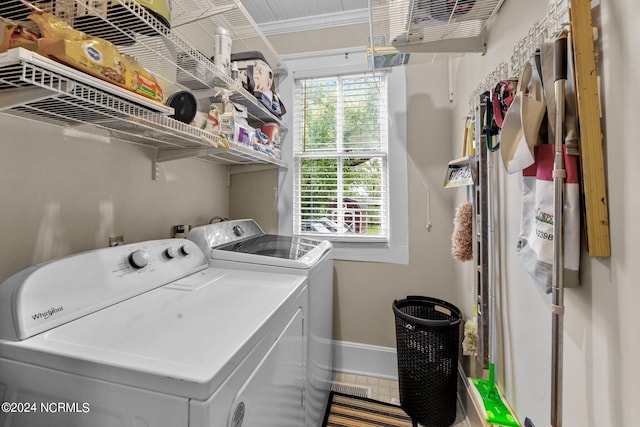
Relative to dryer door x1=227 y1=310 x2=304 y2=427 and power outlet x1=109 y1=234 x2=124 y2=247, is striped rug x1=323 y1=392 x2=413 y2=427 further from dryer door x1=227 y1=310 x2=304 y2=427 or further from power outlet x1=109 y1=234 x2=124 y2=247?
power outlet x1=109 y1=234 x2=124 y2=247

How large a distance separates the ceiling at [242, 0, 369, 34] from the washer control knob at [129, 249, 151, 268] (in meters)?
2.02

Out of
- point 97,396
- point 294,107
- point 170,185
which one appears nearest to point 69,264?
point 97,396

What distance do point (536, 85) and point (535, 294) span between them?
657 millimetres

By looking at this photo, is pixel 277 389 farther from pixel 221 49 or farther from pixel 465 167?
pixel 221 49

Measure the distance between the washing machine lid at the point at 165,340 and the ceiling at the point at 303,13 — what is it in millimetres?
2170

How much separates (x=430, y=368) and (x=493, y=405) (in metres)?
0.55

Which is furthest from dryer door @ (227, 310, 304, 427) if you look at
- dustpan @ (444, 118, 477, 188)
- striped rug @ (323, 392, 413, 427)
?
dustpan @ (444, 118, 477, 188)

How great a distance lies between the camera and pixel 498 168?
1216mm

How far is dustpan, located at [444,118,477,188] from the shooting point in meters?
1.36

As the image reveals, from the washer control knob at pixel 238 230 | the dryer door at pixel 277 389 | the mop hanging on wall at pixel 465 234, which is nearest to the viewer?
the dryer door at pixel 277 389

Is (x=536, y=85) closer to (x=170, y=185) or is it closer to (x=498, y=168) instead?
(x=498, y=168)

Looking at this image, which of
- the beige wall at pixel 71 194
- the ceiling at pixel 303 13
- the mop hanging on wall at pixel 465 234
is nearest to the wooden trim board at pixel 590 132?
the mop hanging on wall at pixel 465 234

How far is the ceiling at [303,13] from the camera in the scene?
2.10 metres

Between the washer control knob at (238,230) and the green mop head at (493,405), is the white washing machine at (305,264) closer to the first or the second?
the washer control knob at (238,230)
